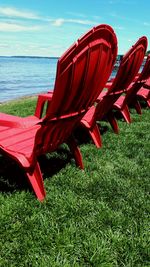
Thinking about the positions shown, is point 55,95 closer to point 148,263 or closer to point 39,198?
point 39,198

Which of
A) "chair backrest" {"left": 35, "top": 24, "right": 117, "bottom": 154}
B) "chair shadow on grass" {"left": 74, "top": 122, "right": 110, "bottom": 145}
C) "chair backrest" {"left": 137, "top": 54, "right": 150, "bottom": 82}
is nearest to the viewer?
"chair backrest" {"left": 35, "top": 24, "right": 117, "bottom": 154}

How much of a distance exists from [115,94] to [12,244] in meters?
3.52

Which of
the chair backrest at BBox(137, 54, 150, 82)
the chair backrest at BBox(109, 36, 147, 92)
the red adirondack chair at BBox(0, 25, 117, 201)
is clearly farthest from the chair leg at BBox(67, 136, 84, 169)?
the chair backrest at BBox(137, 54, 150, 82)

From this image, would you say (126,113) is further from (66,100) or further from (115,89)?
(66,100)

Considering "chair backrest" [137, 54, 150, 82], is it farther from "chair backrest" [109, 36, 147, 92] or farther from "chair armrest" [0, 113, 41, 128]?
"chair armrest" [0, 113, 41, 128]

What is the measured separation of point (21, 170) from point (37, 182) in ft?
2.88

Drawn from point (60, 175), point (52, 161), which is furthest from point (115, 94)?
point (60, 175)

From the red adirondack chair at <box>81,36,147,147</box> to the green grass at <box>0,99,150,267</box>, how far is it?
55cm

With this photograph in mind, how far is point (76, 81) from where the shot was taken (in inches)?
142

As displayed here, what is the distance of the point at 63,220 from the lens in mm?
3418

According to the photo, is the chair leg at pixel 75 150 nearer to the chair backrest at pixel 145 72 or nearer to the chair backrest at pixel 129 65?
the chair backrest at pixel 129 65

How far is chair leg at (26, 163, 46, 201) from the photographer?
147 inches

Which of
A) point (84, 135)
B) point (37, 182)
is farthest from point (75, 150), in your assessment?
point (84, 135)

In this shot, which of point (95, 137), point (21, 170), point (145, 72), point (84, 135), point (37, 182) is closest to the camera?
point (37, 182)
